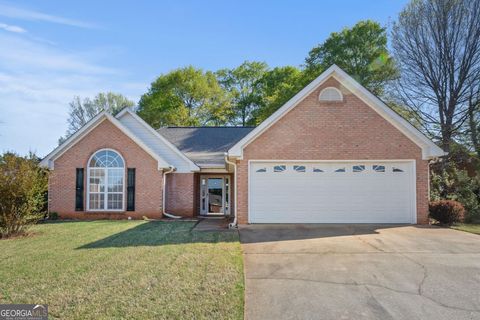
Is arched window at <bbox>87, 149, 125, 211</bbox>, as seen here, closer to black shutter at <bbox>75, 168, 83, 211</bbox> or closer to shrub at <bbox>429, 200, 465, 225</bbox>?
black shutter at <bbox>75, 168, 83, 211</bbox>

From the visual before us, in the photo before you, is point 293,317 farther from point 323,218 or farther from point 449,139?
point 449,139

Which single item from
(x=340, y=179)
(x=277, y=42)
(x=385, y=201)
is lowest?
(x=385, y=201)

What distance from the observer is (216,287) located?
524 centimetres

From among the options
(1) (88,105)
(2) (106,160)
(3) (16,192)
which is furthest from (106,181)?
(1) (88,105)

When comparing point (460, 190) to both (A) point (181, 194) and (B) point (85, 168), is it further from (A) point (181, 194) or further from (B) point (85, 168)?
(B) point (85, 168)

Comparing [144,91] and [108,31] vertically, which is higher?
[144,91]

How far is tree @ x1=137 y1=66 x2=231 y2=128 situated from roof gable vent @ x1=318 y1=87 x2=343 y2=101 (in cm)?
2615

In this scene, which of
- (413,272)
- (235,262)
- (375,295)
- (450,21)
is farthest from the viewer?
(450,21)

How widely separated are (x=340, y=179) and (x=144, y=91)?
33.6 m

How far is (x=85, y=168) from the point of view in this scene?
1477 cm

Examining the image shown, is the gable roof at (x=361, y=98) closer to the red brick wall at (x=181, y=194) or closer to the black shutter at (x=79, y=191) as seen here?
the red brick wall at (x=181, y=194)

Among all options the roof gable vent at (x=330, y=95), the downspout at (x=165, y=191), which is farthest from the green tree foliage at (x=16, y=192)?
the roof gable vent at (x=330, y=95)

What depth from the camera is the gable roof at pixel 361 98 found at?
12.0 meters

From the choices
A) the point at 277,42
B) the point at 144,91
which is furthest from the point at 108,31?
the point at 144,91
